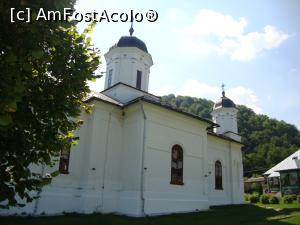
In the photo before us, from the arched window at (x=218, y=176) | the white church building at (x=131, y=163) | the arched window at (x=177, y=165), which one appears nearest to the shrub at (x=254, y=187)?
the arched window at (x=218, y=176)

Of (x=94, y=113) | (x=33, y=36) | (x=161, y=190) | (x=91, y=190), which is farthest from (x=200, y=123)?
(x=33, y=36)

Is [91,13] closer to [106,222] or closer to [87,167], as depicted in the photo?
[106,222]

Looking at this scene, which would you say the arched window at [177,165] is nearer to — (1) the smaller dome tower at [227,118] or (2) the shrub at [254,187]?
(1) the smaller dome tower at [227,118]

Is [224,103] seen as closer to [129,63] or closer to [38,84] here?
[129,63]

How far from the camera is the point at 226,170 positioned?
2441 cm

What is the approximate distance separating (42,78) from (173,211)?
40.4 feet

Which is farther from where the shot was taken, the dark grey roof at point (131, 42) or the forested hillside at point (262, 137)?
the forested hillside at point (262, 137)

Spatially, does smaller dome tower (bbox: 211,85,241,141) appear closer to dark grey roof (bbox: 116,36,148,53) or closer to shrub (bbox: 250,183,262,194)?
dark grey roof (bbox: 116,36,148,53)

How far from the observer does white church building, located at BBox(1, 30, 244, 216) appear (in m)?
15.0

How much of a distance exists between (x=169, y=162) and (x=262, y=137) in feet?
195

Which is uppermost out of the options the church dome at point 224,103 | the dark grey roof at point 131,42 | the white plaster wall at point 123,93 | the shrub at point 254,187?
the dark grey roof at point 131,42

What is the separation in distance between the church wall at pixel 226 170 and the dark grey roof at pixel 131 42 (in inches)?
353

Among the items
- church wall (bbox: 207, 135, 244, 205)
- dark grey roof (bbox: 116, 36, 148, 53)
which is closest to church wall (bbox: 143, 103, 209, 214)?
church wall (bbox: 207, 135, 244, 205)

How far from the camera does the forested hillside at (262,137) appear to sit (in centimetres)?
6700
